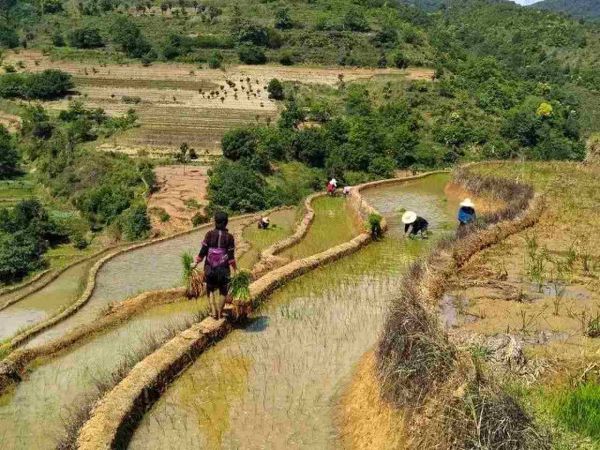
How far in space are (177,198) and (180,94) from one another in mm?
27626

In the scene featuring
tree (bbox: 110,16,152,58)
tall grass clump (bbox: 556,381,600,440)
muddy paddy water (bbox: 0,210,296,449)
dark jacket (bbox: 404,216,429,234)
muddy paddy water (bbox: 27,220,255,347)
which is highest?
tree (bbox: 110,16,152,58)

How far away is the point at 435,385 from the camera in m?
6.05

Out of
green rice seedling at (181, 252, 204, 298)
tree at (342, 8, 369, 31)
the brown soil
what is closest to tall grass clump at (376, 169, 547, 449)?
the brown soil

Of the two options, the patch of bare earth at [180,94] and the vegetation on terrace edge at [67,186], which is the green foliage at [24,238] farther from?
the patch of bare earth at [180,94]

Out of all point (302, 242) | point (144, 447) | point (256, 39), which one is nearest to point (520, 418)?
point (144, 447)

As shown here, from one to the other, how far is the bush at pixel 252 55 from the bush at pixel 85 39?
16.8m

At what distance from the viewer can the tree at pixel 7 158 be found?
46.7 metres

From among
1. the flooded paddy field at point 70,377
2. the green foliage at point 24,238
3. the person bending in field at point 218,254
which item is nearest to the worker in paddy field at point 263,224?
→ the flooded paddy field at point 70,377

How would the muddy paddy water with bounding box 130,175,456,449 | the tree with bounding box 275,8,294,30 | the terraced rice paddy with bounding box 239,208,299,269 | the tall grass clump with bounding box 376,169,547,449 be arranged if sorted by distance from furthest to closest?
1. the tree with bounding box 275,8,294,30
2. the terraced rice paddy with bounding box 239,208,299,269
3. the muddy paddy water with bounding box 130,175,456,449
4. the tall grass clump with bounding box 376,169,547,449

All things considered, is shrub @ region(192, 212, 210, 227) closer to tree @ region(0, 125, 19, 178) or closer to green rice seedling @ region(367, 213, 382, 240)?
green rice seedling @ region(367, 213, 382, 240)

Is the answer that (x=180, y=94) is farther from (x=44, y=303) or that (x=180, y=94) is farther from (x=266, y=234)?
(x=44, y=303)

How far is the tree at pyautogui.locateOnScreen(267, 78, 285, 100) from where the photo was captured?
59938mm

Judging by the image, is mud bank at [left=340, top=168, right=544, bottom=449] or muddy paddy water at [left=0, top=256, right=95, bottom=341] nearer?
mud bank at [left=340, top=168, right=544, bottom=449]

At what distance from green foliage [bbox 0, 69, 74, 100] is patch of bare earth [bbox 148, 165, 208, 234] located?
2347cm
